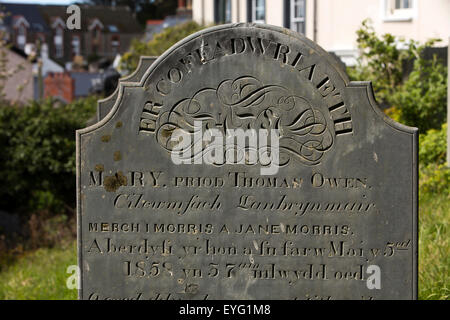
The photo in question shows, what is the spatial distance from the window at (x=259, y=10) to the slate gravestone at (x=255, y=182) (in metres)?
16.4

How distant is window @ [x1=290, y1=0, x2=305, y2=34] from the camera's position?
19.0m

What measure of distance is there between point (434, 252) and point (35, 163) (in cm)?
870

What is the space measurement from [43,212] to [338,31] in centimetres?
817

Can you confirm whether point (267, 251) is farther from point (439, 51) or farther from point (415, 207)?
point (439, 51)

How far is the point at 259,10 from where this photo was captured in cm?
2070

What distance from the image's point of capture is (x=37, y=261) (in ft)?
32.0

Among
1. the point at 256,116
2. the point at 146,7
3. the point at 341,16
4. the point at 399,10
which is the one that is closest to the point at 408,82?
the point at 399,10

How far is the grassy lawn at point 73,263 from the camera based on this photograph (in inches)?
215

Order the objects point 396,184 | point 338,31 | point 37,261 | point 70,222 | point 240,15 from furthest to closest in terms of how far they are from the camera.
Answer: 1. point 240,15
2. point 338,31
3. point 70,222
4. point 37,261
5. point 396,184

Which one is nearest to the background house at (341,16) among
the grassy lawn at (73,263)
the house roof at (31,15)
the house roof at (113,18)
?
the grassy lawn at (73,263)

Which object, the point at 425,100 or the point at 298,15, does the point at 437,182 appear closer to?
the point at 425,100

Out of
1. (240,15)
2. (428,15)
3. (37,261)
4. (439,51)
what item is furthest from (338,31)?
(37,261)

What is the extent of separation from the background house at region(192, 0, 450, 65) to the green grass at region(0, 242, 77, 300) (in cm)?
791

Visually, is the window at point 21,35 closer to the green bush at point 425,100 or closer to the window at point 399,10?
the window at point 399,10
